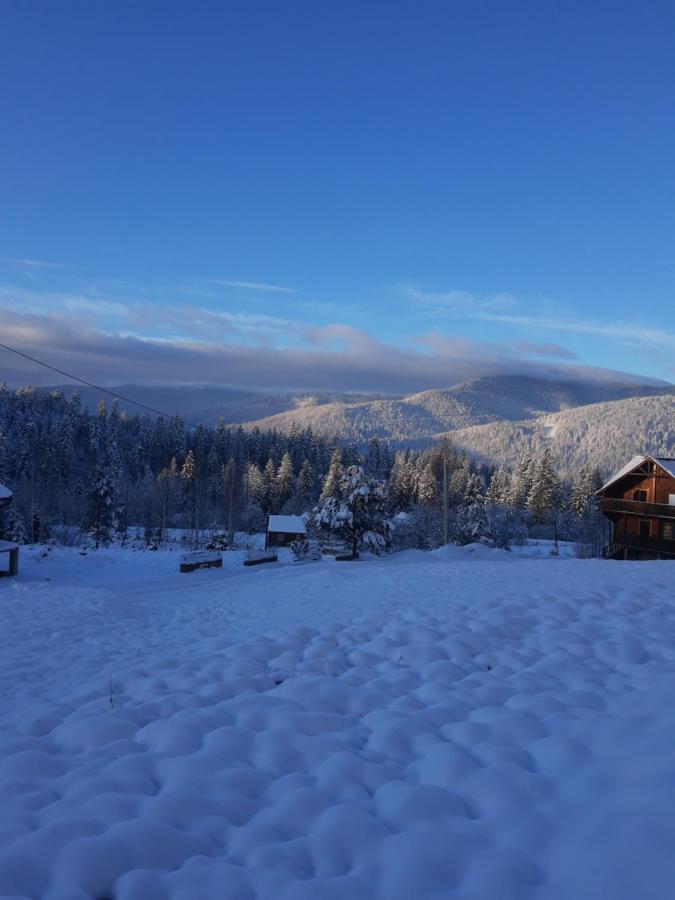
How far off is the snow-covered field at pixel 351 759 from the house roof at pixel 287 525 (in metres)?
36.0

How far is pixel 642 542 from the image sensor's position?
24969 millimetres

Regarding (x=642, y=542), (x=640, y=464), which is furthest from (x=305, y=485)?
(x=640, y=464)

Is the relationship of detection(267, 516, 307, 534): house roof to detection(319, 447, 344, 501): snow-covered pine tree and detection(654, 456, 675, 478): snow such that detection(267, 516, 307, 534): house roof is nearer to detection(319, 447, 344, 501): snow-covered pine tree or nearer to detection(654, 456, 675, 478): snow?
detection(319, 447, 344, 501): snow-covered pine tree

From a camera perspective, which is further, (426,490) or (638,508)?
(426,490)

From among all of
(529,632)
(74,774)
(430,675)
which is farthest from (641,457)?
(74,774)

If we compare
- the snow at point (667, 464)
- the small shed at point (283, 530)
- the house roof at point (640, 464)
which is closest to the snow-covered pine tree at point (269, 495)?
the small shed at point (283, 530)

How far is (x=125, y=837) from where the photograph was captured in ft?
9.23

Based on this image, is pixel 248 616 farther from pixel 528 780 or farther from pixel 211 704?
pixel 528 780

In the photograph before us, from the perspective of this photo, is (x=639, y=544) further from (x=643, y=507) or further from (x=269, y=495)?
(x=269, y=495)

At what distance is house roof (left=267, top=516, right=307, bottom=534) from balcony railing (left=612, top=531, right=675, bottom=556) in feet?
78.2

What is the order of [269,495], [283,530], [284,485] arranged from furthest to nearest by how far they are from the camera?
[284,485] < [269,495] < [283,530]

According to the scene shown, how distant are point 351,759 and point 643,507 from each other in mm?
25703

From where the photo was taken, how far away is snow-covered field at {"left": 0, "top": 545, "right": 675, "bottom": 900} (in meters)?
2.60

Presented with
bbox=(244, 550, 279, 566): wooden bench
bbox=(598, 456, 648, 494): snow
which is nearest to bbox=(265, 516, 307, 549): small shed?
bbox=(244, 550, 279, 566): wooden bench
